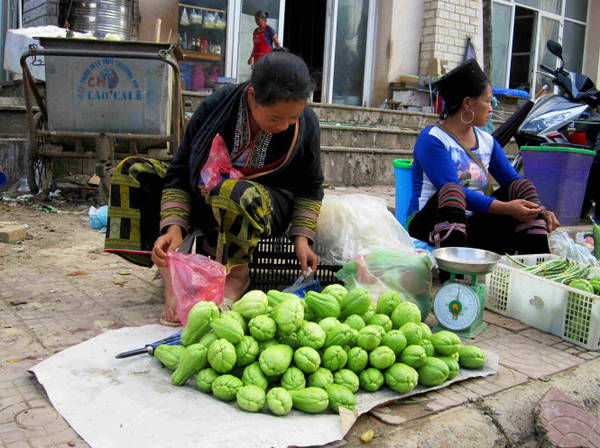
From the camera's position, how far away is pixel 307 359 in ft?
6.01

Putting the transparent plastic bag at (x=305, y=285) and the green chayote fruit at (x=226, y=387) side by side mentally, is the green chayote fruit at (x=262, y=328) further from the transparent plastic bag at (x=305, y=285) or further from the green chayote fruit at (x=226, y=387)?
the transparent plastic bag at (x=305, y=285)

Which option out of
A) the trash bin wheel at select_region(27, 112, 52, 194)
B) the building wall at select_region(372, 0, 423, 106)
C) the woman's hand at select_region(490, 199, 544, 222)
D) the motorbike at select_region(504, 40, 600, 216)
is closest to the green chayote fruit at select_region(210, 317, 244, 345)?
the woman's hand at select_region(490, 199, 544, 222)

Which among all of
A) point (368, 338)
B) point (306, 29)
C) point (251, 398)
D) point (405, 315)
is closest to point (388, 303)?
point (405, 315)

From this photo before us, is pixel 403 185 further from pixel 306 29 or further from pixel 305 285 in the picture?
pixel 306 29

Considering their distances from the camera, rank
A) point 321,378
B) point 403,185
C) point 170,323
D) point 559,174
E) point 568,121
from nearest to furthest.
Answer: point 321,378 < point 170,323 < point 403,185 < point 559,174 < point 568,121

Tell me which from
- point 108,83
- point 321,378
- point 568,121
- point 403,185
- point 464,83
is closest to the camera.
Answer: point 321,378

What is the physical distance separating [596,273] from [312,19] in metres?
11.1

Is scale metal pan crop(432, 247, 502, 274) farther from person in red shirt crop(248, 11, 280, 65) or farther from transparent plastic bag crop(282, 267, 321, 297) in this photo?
person in red shirt crop(248, 11, 280, 65)

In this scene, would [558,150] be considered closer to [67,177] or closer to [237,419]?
[237,419]

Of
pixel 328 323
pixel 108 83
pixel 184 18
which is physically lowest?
pixel 328 323

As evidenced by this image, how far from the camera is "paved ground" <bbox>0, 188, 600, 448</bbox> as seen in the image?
1.74m

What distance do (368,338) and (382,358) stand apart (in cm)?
9

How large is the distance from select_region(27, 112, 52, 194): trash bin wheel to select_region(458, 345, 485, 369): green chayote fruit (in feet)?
15.0

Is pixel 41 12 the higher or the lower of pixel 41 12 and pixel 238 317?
the higher
